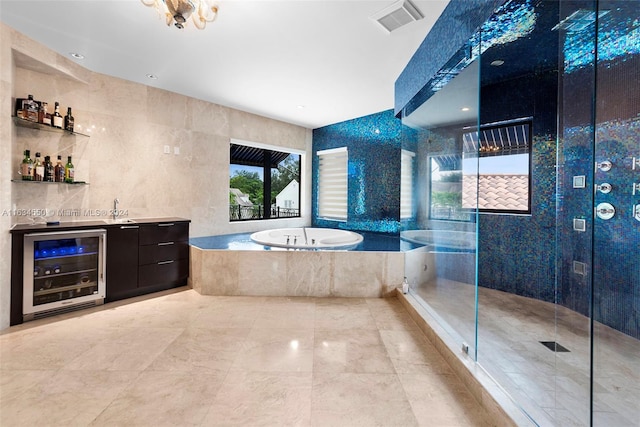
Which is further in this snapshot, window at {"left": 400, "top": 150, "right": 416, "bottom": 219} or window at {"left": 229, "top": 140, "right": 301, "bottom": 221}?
window at {"left": 229, "top": 140, "right": 301, "bottom": 221}

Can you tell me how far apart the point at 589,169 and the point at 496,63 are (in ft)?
8.20

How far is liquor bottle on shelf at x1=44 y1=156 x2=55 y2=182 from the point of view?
9.60 feet

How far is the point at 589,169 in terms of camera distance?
1.19 m

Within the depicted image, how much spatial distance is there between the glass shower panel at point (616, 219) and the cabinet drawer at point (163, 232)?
3837 millimetres

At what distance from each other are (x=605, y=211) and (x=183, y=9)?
2660mm

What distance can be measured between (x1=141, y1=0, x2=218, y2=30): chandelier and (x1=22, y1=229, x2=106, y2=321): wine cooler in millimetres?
2248

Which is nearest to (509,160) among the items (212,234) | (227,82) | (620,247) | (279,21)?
(620,247)

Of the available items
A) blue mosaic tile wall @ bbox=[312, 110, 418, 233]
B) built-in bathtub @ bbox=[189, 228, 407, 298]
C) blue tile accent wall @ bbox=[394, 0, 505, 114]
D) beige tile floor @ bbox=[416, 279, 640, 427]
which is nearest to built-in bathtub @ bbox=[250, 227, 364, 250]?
built-in bathtub @ bbox=[189, 228, 407, 298]

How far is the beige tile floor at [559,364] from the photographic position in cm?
126

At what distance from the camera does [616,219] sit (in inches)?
54.3

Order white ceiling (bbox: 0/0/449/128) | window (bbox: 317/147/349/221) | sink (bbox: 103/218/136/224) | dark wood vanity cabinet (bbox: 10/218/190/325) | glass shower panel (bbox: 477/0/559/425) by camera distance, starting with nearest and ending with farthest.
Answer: white ceiling (bbox: 0/0/449/128) → glass shower panel (bbox: 477/0/559/425) → dark wood vanity cabinet (bbox: 10/218/190/325) → sink (bbox: 103/218/136/224) → window (bbox: 317/147/349/221)

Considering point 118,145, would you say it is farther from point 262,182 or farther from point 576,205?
point 576,205

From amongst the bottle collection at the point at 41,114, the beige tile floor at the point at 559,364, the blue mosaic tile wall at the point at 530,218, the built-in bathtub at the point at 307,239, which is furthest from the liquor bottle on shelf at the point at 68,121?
the blue mosaic tile wall at the point at 530,218

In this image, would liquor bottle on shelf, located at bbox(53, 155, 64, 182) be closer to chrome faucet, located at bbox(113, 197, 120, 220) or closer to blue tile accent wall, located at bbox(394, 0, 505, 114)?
chrome faucet, located at bbox(113, 197, 120, 220)
